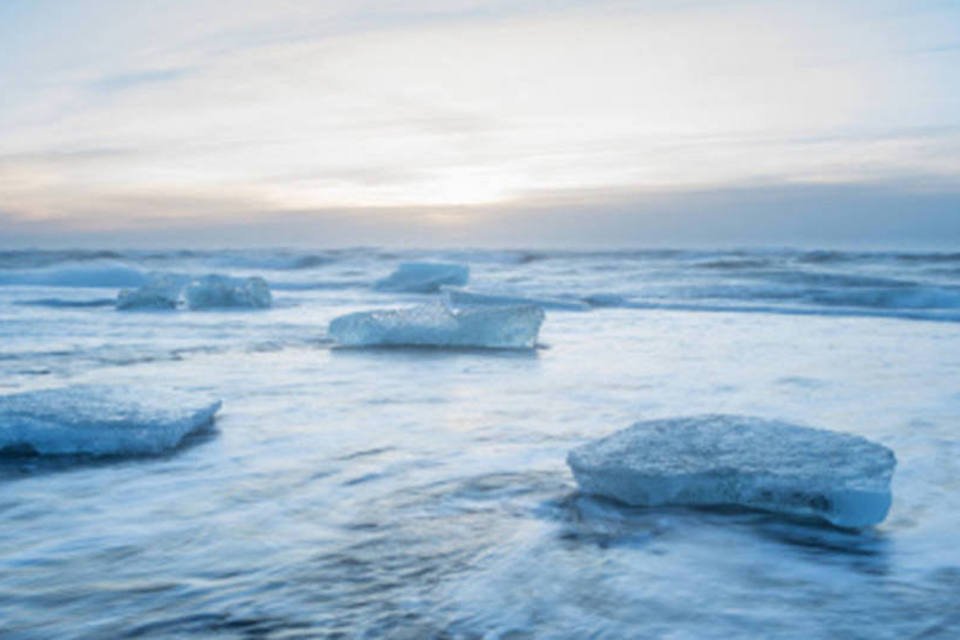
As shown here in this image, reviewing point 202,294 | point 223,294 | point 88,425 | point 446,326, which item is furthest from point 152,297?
point 88,425

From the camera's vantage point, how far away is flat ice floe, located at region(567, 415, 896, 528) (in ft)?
6.95

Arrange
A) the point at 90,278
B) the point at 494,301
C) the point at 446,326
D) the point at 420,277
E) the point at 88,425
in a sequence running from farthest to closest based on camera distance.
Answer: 1. the point at 90,278
2. the point at 420,277
3. the point at 494,301
4. the point at 446,326
5. the point at 88,425

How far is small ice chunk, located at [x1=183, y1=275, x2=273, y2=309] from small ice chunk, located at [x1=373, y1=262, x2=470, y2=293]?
523 cm

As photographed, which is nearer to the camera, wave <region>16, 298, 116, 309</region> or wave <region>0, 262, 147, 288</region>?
wave <region>16, 298, 116, 309</region>

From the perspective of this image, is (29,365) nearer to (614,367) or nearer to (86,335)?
(86,335)

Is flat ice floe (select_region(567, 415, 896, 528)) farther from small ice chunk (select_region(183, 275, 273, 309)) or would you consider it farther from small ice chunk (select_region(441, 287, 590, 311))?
small ice chunk (select_region(183, 275, 273, 309))

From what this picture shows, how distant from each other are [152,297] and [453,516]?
8.41 m

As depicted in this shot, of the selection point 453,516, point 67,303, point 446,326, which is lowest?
point 453,516

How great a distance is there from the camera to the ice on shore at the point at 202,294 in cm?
988

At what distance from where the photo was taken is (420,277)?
15.4 m

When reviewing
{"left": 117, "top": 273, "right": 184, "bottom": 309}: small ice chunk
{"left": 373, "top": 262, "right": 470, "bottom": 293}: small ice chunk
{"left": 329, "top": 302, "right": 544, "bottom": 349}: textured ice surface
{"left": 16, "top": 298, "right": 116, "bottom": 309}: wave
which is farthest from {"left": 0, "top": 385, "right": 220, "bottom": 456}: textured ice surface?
{"left": 373, "top": 262, "right": 470, "bottom": 293}: small ice chunk

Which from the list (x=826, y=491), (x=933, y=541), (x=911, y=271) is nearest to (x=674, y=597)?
(x=826, y=491)

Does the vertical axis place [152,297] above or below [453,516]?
above

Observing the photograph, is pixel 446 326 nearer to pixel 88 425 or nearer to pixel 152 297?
pixel 88 425
